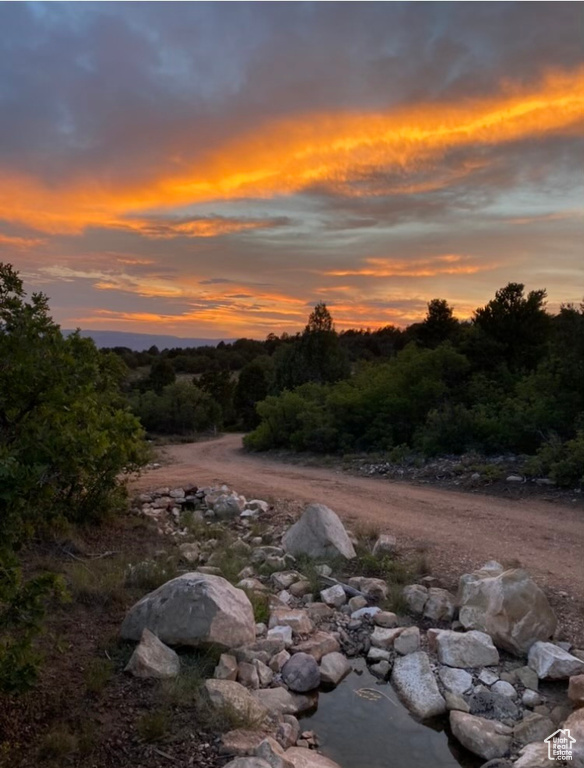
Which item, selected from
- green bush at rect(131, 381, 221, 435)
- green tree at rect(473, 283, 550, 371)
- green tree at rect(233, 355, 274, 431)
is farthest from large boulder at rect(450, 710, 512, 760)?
green tree at rect(233, 355, 274, 431)

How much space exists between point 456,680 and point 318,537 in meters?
3.02

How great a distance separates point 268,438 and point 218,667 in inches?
664

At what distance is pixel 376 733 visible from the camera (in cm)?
498

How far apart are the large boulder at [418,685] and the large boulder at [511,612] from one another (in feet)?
2.33

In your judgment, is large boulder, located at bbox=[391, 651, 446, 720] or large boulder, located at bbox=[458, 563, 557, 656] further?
large boulder, located at bbox=[458, 563, 557, 656]

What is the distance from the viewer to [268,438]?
22.1 metres

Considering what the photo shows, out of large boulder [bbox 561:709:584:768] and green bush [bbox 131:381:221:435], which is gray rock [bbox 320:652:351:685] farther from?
green bush [bbox 131:381:221:435]

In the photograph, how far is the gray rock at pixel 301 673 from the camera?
18.0ft

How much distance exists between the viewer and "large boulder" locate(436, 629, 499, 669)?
18.5 ft

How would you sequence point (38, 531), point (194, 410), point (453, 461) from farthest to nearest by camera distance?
point (194, 410) → point (453, 461) → point (38, 531)

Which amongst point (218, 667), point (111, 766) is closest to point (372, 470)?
point (218, 667)

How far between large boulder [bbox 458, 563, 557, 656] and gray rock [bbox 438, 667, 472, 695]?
0.60 m

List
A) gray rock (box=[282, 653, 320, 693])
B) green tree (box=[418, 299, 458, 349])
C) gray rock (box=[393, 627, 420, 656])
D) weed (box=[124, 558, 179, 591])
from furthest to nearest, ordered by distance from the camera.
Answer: green tree (box=[418, 299, 458, 349]) < weed (box=[124, 558, 179, 591]) < gray rock (box=[393, 627, 420, 656]) < gray rock (box=[282, 653, 320, 693])

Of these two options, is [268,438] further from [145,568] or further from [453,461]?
[145,568]
